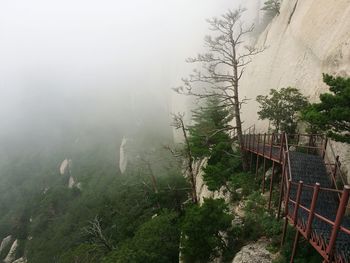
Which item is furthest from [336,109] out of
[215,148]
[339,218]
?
[215,148]

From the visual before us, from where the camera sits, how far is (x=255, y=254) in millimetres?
12219

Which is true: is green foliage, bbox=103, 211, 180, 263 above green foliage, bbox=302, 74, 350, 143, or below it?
below

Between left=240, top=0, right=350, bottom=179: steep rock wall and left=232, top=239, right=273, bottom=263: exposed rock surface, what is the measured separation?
4.53 m

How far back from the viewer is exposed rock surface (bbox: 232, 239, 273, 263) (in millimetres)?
11840

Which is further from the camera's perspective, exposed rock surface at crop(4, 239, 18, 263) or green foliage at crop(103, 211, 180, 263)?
exposed rock surface at crop(4, 239, 18, 263)

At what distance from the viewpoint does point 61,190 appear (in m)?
78.8

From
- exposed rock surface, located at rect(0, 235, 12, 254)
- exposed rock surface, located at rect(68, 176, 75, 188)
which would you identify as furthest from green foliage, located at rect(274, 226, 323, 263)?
exposed rock surface, located at rect(0, 235, 12, 254)

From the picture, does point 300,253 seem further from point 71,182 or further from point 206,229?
point 71,182

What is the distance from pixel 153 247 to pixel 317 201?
12.9m

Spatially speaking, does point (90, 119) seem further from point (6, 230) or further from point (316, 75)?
point (316, 75)

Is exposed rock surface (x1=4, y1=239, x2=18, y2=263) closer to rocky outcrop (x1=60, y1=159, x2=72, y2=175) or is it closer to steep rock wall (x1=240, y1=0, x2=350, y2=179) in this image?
rocky outcrop (x1=60, y1=159, x2=72, y2=175)

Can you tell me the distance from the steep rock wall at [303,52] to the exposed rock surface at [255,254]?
14.9ft

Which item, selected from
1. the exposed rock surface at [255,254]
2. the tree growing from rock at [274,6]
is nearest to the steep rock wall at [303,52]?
the tree growing from rock at [274,6]

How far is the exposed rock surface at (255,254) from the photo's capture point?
11.8 metres
